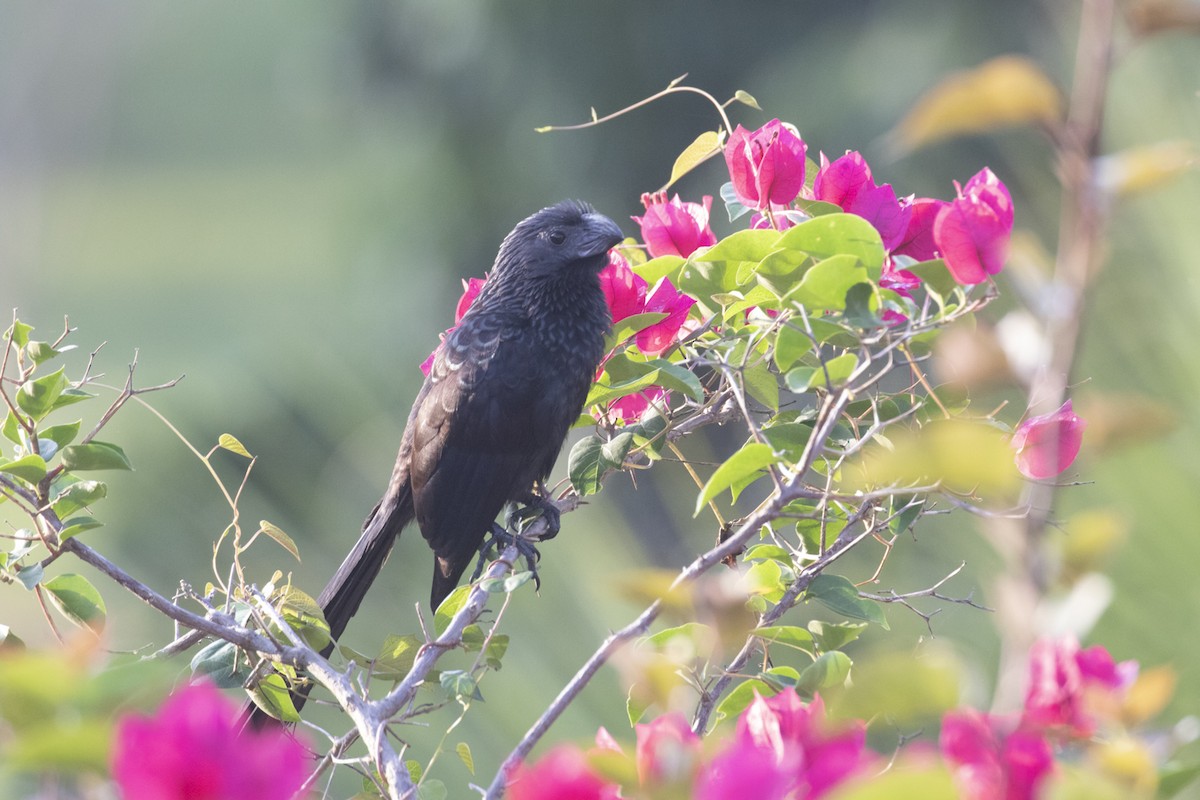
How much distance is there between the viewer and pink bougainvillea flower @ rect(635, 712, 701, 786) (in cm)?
56

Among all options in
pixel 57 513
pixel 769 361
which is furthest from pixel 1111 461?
pixel 57 513

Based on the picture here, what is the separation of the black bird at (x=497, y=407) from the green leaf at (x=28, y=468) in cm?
99

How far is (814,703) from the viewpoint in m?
0.80

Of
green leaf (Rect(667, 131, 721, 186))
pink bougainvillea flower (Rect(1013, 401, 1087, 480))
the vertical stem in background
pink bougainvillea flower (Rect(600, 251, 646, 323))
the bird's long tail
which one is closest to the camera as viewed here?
the vertical stem in background

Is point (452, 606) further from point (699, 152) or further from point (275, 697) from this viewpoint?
point (699, 152)

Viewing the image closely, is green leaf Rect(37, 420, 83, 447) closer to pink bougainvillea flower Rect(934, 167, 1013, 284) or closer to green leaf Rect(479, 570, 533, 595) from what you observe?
green leaf Rect(479, 570, 533, 595)

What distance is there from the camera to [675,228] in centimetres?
149

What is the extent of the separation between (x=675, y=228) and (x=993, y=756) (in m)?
0.97

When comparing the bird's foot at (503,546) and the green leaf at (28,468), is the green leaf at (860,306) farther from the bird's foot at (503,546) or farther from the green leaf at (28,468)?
the bird's foot at (503,546)

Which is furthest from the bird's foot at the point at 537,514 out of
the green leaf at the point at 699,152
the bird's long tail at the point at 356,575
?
the green leaf at the point at 699,152

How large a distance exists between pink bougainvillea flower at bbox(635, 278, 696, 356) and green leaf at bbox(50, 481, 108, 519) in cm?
64

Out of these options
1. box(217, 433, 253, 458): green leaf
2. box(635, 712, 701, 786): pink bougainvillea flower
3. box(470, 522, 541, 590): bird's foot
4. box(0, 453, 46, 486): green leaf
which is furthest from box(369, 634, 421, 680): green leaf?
box(470, 522, 541, 590): bird's foot

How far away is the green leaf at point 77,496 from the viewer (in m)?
1.19

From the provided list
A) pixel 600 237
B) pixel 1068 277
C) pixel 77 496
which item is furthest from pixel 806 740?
pixel 600 237
